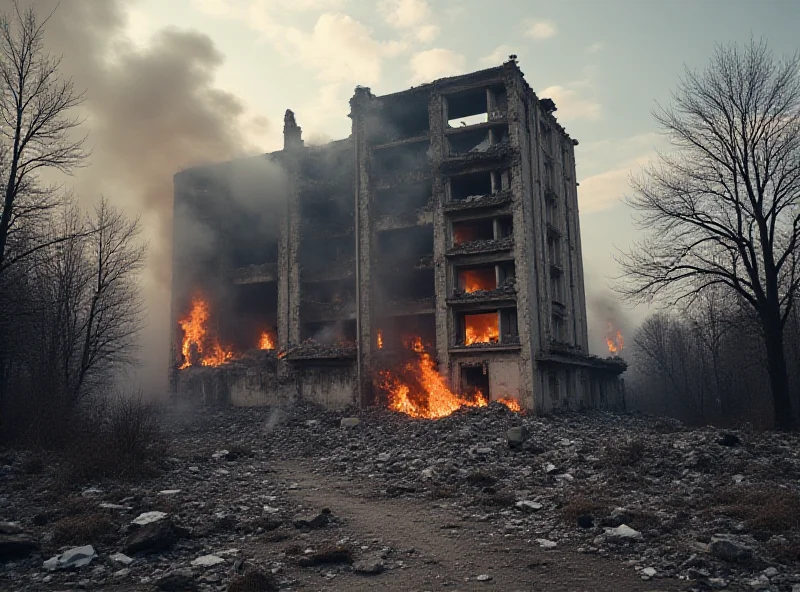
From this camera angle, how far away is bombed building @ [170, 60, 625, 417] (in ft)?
93.9

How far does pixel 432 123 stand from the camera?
1225 inches

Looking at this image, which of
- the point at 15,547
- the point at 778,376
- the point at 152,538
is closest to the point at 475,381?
the point at 778,376

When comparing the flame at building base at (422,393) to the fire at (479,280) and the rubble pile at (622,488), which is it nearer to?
the fire at (479,280)

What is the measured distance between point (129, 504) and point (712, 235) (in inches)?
705

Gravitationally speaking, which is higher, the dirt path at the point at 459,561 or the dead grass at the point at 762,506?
the dead grass at the point at 762,506

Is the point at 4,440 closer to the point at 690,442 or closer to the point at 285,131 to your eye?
the point at 690,442

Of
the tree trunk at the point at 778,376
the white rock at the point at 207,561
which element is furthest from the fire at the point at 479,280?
the white rock at the point at 207,561

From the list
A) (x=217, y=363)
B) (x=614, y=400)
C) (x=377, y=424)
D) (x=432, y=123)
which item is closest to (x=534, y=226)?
(x=432, y=123)

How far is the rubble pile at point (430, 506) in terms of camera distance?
7387 mm

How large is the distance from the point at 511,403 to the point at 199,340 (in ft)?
70.3

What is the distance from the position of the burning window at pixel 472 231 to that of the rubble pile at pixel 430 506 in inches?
611

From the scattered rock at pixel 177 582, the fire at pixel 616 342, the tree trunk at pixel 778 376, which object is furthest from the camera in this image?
the fire at pixel 616 342

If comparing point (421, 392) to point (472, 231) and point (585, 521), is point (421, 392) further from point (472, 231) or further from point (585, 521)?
point (585, 521)

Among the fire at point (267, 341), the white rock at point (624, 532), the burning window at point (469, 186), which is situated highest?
the burning window at point (469, 186)
